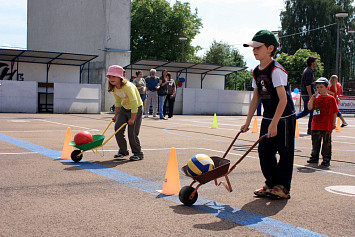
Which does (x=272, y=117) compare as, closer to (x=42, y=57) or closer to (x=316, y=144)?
(x=316, y=144)

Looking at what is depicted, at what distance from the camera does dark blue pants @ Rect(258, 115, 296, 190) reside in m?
4.90


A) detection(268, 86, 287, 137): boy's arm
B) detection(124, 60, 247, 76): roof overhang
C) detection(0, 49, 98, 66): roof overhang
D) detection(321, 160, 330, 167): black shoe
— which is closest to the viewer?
detection(268, 86, 287, 137): boy's arm

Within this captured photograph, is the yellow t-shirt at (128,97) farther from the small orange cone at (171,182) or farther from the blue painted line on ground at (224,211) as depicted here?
the small orange cone at (171,182)

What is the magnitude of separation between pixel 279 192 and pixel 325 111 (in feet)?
10.8

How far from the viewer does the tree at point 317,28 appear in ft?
186

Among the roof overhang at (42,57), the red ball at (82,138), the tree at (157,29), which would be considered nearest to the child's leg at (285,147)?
the red ball at (82,138)

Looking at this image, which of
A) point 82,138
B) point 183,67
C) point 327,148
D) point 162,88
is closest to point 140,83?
point 162,88

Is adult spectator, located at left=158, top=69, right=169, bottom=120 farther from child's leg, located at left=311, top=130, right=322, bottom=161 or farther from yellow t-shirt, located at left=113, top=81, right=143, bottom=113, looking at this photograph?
child's leg, located at left=311, top=130, right=322, bottom=161

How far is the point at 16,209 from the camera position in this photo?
414 centimetres

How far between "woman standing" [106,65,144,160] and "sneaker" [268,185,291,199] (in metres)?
2.99

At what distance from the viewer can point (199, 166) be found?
14.9 ft

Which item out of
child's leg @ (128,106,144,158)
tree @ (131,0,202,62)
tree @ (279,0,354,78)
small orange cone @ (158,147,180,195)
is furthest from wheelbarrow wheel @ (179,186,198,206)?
tree @ (279,0,354,78)

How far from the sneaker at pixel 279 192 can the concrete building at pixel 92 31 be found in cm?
2629

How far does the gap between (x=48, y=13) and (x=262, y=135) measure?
4331cm
